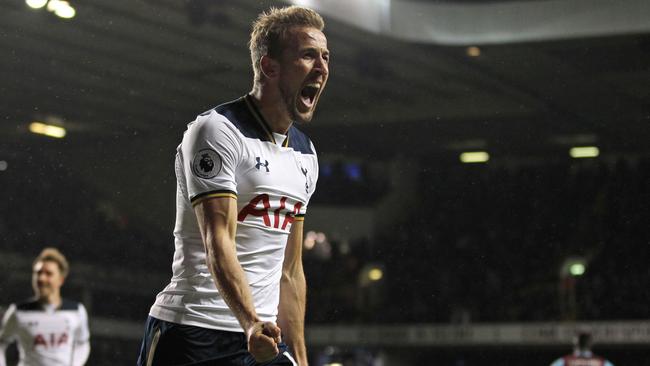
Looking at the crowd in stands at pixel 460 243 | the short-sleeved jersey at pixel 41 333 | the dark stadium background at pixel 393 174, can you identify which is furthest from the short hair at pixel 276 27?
the crowd in stands at pixel 460 243

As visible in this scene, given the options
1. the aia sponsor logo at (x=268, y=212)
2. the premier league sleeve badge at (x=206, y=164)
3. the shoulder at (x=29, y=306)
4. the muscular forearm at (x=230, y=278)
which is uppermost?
the shoulder at (x=29, y=306)

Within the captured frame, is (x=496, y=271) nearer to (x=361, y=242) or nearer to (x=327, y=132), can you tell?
(x=361, y=242)

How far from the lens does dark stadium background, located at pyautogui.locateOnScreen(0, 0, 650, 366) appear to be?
11.0m

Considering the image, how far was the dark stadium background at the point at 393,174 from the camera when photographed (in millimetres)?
10961

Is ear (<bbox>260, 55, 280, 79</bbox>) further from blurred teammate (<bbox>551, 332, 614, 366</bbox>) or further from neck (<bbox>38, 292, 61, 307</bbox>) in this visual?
blurred teammate (<bbox>551, 332, 614, 366</bbox>)

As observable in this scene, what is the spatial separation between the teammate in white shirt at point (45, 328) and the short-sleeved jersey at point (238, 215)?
4.26 m

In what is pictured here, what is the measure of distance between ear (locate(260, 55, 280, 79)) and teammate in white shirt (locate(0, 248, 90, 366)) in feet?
14.1

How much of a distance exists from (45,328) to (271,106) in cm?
452

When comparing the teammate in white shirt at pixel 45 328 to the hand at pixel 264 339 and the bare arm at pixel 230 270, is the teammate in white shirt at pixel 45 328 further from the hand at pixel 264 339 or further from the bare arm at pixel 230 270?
the hand at pixel 264 339

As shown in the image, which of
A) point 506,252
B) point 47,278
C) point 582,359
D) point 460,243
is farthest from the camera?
point 460,243

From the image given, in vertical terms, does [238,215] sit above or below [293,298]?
above

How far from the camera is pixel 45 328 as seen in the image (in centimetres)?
632

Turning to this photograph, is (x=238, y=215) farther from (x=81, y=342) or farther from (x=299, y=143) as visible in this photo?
(x=81, y=342)

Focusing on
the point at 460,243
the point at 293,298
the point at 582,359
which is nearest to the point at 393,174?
the point at 460,243
